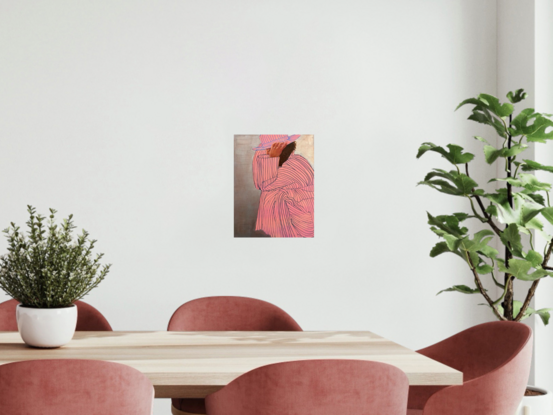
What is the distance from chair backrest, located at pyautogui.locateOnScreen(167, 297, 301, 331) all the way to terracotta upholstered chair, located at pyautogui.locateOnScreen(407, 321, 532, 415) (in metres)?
0.71

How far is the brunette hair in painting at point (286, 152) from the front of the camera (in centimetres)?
338

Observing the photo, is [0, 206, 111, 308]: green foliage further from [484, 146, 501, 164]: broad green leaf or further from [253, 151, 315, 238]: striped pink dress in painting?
[484, 146, 501, 164]: broad green leaf

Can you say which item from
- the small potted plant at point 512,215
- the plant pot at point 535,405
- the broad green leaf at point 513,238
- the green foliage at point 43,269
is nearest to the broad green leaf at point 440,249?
the small potted plant at point 512,215

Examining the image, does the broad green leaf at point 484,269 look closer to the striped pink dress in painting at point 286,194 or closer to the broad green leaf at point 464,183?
the broad green leaf at point 464,183

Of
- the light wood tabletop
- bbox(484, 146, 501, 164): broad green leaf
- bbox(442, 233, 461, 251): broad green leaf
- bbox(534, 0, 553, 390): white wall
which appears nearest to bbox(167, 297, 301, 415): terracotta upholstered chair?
the light wood tabletop

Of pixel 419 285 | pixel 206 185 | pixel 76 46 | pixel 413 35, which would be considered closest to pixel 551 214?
pixel 419 285

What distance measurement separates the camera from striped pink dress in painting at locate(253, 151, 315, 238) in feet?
11.1

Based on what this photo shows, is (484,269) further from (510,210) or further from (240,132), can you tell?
(240,132)

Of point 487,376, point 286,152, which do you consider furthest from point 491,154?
point 286,152

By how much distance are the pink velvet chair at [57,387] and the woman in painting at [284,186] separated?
215 cm

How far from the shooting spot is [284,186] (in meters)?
3.38

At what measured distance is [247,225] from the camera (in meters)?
3.36

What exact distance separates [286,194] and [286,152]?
26cm

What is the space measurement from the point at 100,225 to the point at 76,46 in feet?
3.60
